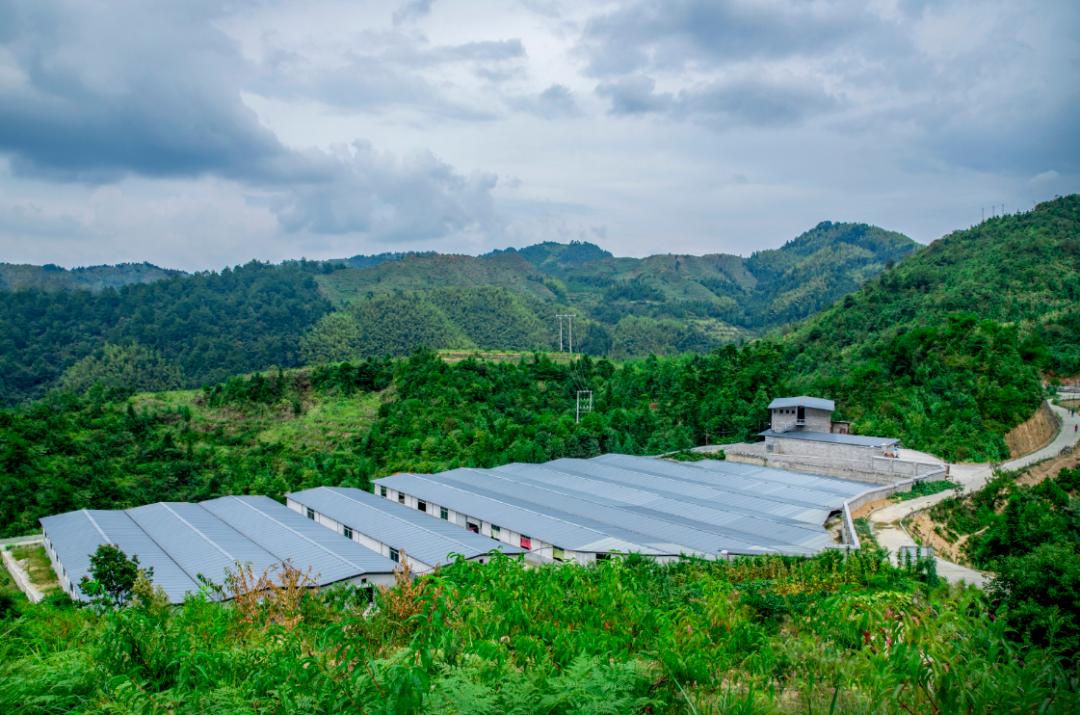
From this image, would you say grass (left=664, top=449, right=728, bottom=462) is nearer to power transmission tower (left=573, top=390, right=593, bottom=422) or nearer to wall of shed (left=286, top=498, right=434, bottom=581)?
power transmission tower (left=573, top=390, right=593, bottom=422)

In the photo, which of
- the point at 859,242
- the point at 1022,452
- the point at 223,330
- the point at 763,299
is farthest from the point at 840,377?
the point at 859,242

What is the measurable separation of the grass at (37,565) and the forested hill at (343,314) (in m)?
43.1

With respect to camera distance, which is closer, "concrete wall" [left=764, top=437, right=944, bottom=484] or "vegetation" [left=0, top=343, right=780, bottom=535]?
"concrete wall" [left=764, top=437, right=944, bottom=484]

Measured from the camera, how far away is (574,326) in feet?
299

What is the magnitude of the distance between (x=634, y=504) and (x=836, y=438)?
396 inches

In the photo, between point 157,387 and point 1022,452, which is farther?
point 157,387

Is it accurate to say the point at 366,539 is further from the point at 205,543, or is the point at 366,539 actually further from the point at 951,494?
the point at 951,494

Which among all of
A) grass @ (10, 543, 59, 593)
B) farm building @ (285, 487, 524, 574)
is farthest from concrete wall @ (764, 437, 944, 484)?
grass @ (10, 543, 59, 593)

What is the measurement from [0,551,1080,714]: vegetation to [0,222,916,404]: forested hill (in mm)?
63867

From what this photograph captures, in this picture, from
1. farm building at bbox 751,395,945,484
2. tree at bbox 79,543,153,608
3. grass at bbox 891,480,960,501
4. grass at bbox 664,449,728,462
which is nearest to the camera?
tree at bbox 79,543,153,608

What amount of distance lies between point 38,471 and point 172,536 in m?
A: 11.8

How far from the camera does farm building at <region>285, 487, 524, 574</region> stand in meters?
16.6

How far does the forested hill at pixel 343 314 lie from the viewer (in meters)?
65.8

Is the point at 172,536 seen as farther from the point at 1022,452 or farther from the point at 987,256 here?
the point at 987,256
